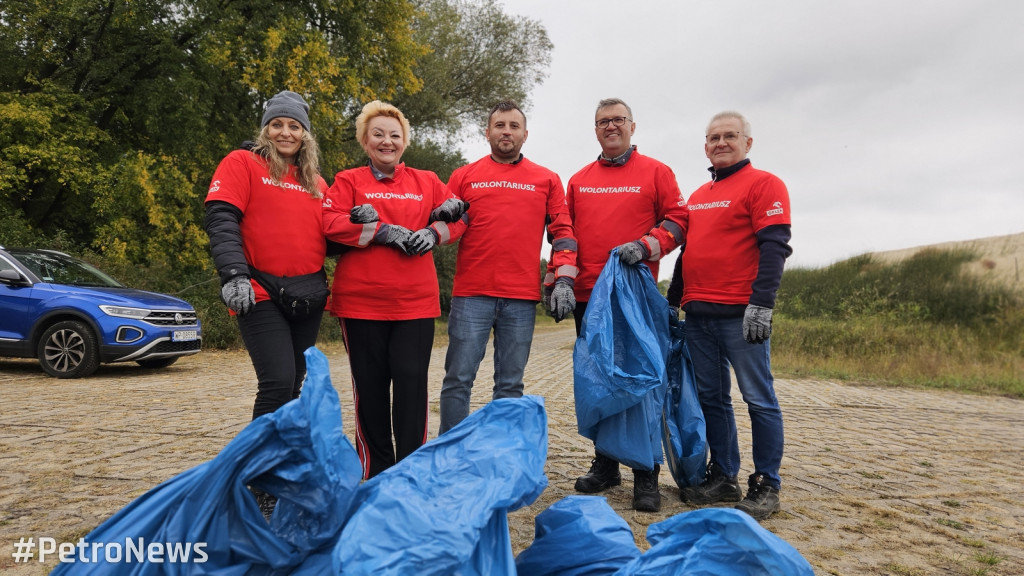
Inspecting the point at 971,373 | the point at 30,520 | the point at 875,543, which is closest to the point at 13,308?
the point at 30,520

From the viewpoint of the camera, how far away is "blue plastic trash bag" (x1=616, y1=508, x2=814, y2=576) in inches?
60.7

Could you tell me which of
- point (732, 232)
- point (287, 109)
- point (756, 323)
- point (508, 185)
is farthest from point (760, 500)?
point (287, 109)

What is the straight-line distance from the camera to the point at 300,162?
3172mm

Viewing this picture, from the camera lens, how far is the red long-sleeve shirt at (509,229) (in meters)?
3.53

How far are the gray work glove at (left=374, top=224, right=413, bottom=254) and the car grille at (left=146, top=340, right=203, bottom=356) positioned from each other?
22.8ft

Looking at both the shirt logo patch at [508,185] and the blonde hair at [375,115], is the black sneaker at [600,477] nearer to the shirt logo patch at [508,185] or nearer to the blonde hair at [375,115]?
the shirt logo patch at [508,185]

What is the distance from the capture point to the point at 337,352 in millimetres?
13805

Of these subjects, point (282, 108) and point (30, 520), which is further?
point (282, 108)

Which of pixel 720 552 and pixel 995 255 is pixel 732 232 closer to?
pixel 720 552

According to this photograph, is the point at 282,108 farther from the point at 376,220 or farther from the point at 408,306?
the point at 408,306

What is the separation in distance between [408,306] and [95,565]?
1760 millimetres

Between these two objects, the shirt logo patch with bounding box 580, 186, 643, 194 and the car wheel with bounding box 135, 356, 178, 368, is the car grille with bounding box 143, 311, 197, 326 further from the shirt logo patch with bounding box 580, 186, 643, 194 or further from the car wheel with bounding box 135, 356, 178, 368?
A: the shirt logo patch with bounding box 580, 186, 643, 194

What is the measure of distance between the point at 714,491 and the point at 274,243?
2.65 meters

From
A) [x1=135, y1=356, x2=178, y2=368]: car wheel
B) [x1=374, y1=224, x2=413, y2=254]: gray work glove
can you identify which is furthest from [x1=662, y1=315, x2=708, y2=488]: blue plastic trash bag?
[x1=135, y1=356, x2=178, y2=368]: car wheel
